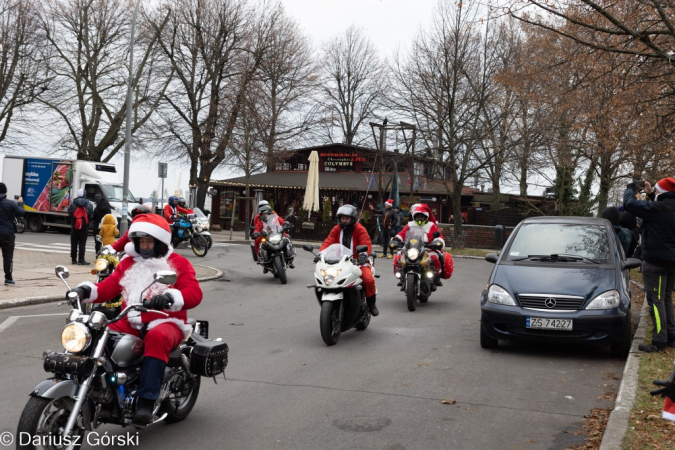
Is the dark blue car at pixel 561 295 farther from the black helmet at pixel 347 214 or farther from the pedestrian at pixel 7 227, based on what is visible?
the pedestrian at pixel 7 227

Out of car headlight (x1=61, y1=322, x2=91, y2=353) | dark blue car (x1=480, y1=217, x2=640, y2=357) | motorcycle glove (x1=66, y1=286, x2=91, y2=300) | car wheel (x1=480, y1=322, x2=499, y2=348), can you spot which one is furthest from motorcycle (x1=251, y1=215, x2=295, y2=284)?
car headlight (x1=61, y1=322, x2=91, y2=353)

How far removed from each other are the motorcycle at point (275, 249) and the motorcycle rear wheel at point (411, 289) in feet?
15.2

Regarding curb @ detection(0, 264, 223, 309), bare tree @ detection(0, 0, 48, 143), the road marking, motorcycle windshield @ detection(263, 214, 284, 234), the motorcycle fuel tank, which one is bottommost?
the road marking

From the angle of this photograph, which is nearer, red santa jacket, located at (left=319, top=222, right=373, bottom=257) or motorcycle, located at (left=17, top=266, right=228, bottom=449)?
motorcycle, located at (left=17, top=266, right=228, bottom=449)

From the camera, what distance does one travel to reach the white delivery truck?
1266 inches

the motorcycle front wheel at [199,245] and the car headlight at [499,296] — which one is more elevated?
the car headlight at [499,296]

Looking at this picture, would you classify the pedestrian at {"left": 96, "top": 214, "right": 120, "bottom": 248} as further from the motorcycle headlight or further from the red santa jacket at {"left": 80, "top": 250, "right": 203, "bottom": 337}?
the red santa jacket at {"left": 80, "top": 250, "right": 203, "bottom": 337}

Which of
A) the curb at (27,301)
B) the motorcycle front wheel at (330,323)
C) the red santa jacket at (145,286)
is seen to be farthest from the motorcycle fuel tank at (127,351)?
the curb at (27,301)

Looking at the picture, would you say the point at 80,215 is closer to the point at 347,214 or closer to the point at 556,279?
the point at 347,214

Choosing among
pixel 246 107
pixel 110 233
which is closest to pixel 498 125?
pixel 246 107

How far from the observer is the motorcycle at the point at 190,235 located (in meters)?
23.6

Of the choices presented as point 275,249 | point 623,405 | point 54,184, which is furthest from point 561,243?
point 54,184

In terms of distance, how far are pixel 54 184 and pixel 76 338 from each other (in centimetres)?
2994

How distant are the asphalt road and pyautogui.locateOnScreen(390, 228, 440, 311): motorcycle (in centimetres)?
53
